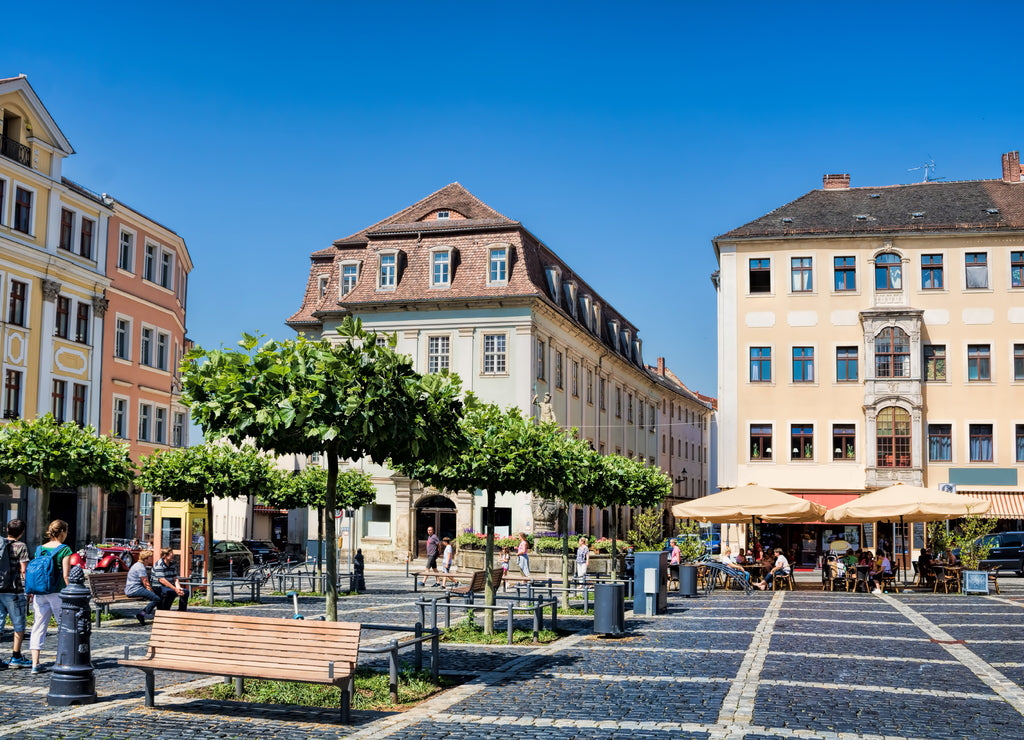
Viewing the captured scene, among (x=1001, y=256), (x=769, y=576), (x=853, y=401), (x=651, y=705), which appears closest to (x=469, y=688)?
(x=651, y=705)

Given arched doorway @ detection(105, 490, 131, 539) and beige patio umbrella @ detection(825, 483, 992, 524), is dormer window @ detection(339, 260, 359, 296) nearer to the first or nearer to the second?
arched doorway @ detection(105, 490, 131, 539)

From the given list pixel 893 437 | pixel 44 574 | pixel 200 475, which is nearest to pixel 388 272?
pixel 893 437

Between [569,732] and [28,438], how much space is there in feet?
47.8

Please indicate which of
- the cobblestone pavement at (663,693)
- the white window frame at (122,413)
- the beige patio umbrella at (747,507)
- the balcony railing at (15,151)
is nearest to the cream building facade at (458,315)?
the white window frame at (122,413)

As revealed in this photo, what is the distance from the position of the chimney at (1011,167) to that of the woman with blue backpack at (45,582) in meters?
42.8

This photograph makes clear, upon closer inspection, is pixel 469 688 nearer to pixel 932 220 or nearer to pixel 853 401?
pixel 853 401

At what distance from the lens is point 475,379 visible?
48.1 meters

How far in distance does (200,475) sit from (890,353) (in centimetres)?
2688

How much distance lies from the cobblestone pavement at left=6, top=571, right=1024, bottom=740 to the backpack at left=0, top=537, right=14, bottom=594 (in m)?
1.08

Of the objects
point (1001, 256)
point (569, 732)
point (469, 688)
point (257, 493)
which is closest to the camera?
point (569, 732)

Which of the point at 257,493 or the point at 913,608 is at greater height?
the point at 257,493

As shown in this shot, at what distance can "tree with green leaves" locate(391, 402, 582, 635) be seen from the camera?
1723 centimetres

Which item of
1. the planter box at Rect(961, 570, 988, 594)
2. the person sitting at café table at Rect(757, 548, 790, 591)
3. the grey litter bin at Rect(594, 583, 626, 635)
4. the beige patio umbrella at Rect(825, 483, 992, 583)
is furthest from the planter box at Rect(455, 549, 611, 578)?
the grey litter bin at Rect(594, 583, 626, 635)

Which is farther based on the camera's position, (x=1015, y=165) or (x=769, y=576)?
(x=1015, y=165)
